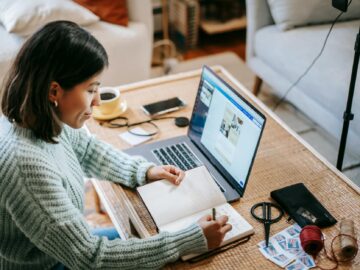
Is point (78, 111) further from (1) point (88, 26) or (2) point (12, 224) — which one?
(1) point (88, 26)

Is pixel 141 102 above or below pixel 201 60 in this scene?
above

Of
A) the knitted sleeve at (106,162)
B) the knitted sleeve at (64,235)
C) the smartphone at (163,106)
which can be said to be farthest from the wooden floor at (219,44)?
the knitted sleeve at (64,235)

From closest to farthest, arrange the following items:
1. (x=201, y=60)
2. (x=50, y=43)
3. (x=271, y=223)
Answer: (x=50, y=43) < (x=271, y=223) < (x=201, y=60)

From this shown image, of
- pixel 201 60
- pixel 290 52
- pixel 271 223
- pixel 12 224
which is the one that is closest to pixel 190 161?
pixel 271 223

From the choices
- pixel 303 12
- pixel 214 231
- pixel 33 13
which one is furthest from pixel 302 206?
pixel 33 13

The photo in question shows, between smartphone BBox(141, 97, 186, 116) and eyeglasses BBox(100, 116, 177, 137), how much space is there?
33 millimetres

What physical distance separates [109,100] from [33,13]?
0.89 m

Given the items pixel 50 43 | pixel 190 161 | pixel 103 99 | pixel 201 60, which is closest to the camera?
pixel 50 43

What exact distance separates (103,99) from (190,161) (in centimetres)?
43

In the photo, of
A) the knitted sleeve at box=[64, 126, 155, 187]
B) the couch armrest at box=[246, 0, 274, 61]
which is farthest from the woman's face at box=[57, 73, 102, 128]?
the couch armrest at box=[246, 0, 274, 61]

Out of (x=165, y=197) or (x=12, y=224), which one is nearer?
(x=12, y=224)

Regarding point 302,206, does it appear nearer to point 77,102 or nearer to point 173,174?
point 173,174

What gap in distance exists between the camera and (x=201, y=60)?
3123mm

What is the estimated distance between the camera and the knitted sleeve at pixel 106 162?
1248mm
